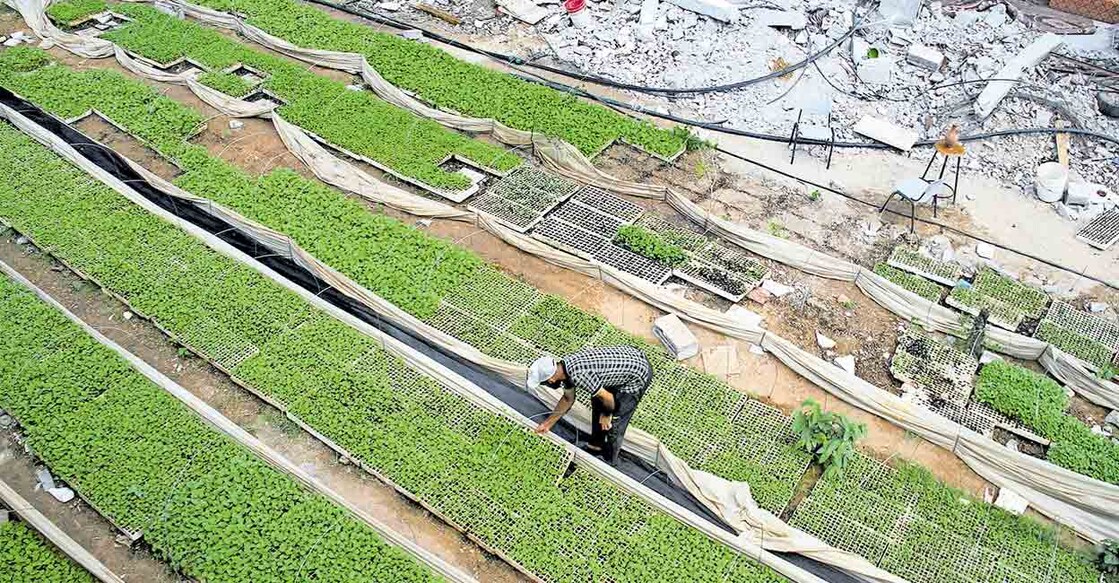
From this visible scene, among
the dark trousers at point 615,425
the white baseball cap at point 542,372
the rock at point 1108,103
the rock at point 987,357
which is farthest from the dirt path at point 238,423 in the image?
the rock at point 1108,103

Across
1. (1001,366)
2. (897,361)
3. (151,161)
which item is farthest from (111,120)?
(1001,366)

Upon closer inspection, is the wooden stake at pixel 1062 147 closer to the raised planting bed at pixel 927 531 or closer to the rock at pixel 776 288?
the rock at pixel 776 288

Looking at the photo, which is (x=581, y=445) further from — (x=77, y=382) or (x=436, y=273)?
(x=77, y=382)

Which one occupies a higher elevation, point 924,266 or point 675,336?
point 675,336

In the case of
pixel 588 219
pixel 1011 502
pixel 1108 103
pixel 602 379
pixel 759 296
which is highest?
pixel 602 379

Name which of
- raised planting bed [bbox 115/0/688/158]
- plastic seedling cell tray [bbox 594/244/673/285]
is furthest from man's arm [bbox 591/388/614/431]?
raised planting bed [bbox 115/0/688/158]

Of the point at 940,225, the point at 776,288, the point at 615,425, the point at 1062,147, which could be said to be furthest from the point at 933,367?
the point at 1062,147

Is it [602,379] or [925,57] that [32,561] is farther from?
[925,57]
